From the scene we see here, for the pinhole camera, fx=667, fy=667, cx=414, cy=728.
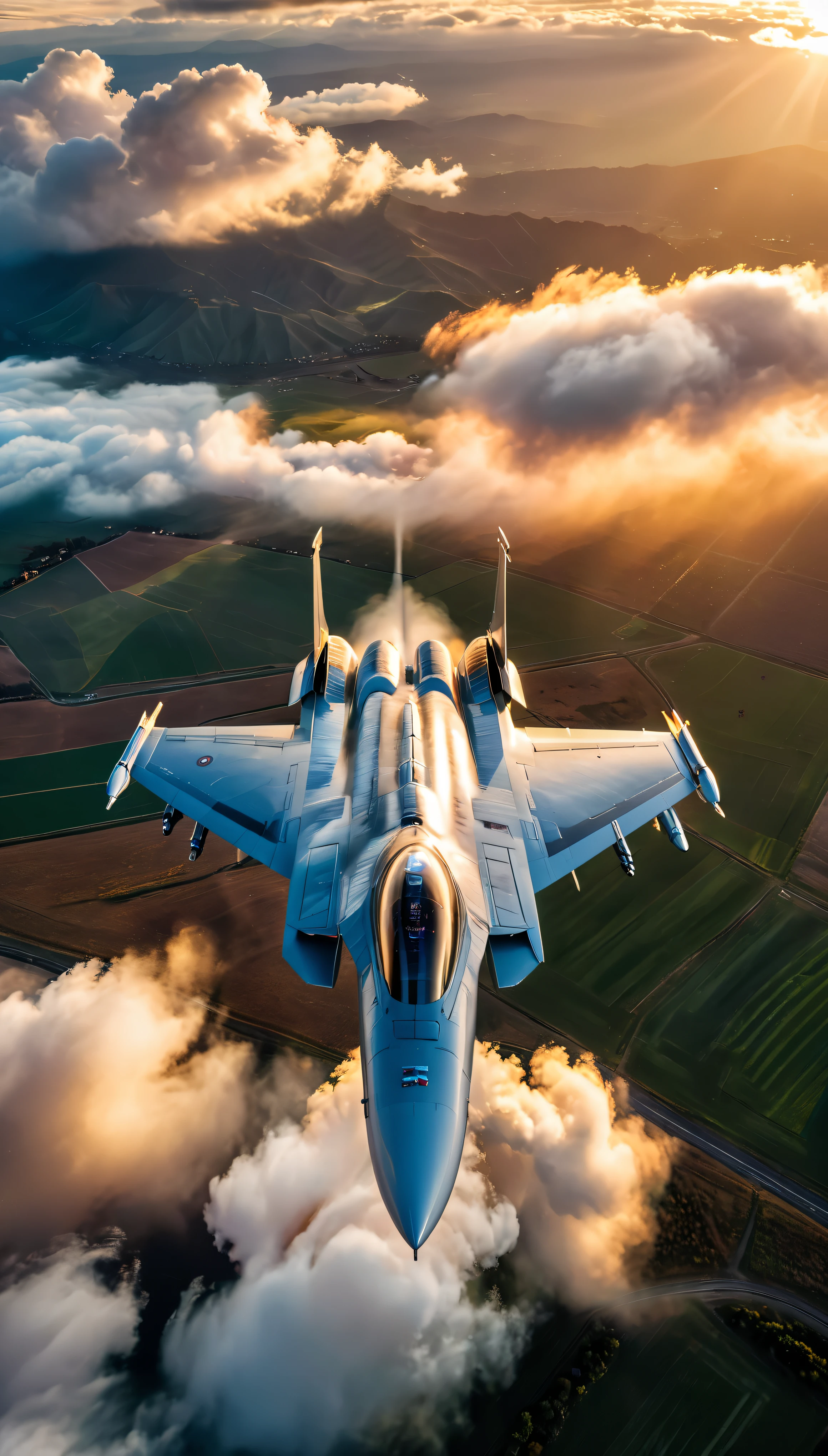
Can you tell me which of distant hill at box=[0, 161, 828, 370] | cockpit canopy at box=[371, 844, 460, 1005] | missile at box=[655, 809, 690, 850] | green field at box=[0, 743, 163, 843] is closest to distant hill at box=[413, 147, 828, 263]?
distant hill at box=[0, 161, 828, 370]

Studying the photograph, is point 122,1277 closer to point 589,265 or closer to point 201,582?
point 201,582

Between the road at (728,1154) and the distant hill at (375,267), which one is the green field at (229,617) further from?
the distant hill at (375,267)

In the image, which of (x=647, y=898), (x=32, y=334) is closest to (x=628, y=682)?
(x=647, y=898)

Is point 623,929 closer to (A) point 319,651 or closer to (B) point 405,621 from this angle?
(A) point 319,651

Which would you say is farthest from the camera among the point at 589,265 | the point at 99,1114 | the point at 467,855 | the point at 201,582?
the point at 589,265

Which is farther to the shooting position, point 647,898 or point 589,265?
point 589,265

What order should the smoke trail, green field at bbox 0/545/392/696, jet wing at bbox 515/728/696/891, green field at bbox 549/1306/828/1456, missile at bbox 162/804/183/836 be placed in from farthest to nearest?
green field at bbox 0/545/392/696
the smoke trail
missile at bbox 162/804/183/836
jet wing at bbox 515/728/696/891
green field at bbox 549/1306/828/1456

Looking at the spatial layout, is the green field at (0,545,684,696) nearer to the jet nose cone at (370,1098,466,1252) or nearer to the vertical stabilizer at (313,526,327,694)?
the vertical stabilizer at (313,526,327,694)
